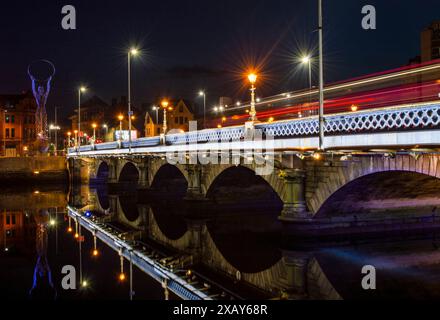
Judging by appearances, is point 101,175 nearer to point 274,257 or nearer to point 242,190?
point 242,190

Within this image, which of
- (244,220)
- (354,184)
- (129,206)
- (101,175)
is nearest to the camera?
(354,184)

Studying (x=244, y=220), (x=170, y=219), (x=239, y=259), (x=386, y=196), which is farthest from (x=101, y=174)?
(x=386, y=196)

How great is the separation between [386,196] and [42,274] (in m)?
16.6

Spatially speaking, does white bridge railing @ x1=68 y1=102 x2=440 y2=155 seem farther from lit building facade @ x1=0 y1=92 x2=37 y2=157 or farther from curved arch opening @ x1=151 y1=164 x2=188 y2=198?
lit building facade @ x1=0 y1=92 x2=37 y2=157

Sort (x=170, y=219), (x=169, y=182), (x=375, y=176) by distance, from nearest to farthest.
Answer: (x=375, y=176) < (x=170, y=219) < (x=169, y=182)

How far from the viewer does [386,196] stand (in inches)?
968

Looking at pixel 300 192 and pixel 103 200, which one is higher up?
pixel 300 192

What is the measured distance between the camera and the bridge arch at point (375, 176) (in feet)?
59.9

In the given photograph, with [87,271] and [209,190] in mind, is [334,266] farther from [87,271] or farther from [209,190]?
[209,190]

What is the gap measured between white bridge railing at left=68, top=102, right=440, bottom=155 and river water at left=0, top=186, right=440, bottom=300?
5571 mm

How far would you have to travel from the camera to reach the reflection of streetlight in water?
756 inches

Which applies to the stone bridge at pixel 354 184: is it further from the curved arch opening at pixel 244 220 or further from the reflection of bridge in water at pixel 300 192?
the curved arch opening at pixel 244 220

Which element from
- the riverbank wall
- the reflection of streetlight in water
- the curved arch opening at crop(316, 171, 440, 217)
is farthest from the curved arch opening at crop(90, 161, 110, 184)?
the curved arch opening at crop(316, 171, 440, 217)

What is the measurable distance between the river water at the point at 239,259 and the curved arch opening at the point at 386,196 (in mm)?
1471
